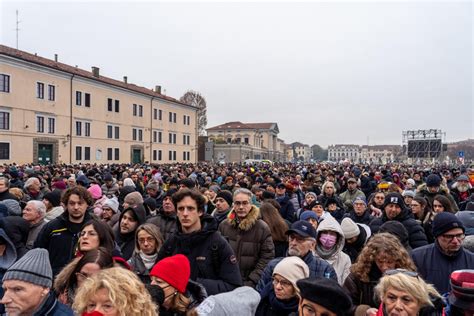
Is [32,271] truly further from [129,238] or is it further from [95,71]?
[95,71]

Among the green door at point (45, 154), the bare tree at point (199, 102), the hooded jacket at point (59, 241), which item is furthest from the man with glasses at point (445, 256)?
the bare tree at point (199, 102)

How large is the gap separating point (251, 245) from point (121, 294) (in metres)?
2.77

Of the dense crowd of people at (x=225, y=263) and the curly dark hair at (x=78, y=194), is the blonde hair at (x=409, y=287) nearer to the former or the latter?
the dense crowd of people at (x=225, y=263)

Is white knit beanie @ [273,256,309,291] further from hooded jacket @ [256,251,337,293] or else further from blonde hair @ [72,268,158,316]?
blonde hair @ [72,268,158,316]

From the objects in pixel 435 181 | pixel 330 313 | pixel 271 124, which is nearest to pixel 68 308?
pixel 330 313

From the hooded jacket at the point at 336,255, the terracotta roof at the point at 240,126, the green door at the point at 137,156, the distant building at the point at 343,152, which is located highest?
the terracotta roof at the point at 240,126

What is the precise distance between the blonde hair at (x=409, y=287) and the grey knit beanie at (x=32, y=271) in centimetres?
251

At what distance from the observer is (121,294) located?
2.33 m

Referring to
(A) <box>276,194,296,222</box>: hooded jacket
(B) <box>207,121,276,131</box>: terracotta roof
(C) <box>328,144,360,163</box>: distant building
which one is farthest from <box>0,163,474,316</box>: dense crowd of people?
(C) <box>328,144,360,163</box>: distant building

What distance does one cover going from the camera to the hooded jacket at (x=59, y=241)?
4.60 metres

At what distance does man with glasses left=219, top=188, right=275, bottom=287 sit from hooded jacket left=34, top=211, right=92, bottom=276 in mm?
1901

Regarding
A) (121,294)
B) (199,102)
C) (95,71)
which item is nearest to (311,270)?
(121,294)

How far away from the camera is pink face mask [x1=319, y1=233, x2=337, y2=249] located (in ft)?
15.0

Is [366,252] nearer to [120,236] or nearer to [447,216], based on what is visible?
[447,216]
